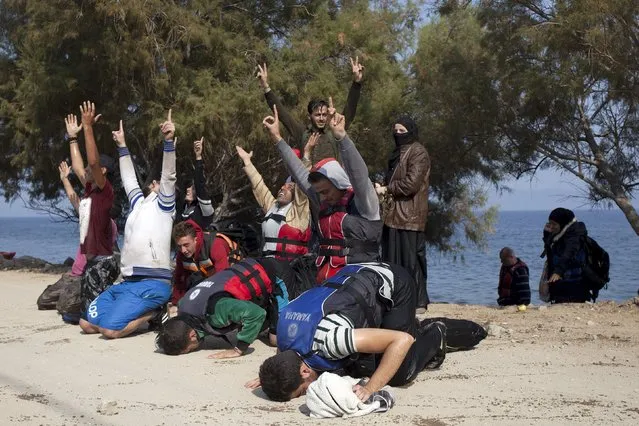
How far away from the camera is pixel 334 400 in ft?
18.3

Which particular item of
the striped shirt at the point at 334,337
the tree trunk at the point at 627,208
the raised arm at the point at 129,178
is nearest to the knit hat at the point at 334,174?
the striped shirt at the point at 334,337

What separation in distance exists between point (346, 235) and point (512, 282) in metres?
6.04

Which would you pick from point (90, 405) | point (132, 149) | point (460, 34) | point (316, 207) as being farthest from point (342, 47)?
point (90, 405)

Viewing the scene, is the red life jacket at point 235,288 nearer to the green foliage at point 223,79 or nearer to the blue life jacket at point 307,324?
the blue life jacket at point 307,324

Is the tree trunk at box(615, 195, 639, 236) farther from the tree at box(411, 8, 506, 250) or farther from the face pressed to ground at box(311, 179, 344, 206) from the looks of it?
the face pressed to ground at box(311, 179, 344, 206)

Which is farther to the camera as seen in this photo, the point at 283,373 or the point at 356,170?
the point at 356,170

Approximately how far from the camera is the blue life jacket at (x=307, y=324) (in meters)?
5.93

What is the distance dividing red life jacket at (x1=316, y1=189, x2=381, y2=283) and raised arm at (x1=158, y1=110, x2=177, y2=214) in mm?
1980

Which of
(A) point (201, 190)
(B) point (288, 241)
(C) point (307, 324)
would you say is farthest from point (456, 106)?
(C) point (307, 324)

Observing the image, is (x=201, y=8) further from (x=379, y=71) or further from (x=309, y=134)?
(x=309, y=134)

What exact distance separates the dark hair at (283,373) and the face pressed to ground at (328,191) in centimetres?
126

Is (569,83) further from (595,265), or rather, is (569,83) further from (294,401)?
(294,401)

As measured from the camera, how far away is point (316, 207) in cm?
716

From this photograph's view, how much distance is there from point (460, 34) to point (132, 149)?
602cm
